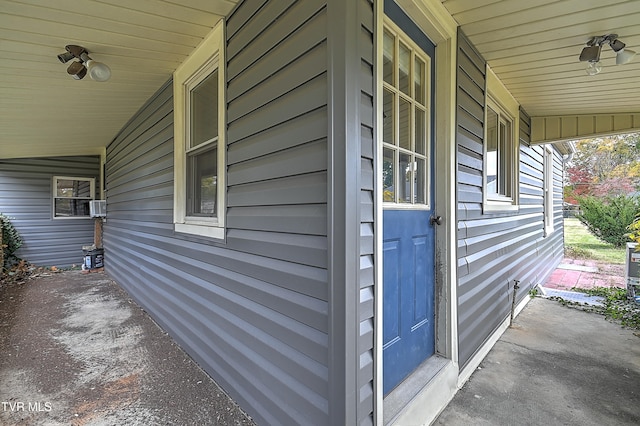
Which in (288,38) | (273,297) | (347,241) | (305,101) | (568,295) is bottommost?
(568,295)

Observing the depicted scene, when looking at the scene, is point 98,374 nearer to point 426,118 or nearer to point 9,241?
point 426,118

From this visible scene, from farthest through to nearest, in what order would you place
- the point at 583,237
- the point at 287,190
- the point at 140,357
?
1. the point at 583,237
2. the point at 140,357
3. the point at 287,190

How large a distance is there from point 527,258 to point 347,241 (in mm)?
4063

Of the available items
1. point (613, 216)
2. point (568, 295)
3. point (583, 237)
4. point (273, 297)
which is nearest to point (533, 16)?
point (273, 297)

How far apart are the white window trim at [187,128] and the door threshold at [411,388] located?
1.45 metres

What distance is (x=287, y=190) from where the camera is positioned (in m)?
1.57

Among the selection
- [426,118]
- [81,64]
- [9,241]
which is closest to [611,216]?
[426,118]

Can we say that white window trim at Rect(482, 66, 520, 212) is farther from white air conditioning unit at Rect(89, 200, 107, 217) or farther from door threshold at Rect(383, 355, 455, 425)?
white air conditioning unit at Rect(89, 200, 107, 217)

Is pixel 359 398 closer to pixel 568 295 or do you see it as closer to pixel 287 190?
pixel 287 190

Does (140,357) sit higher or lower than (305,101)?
lower

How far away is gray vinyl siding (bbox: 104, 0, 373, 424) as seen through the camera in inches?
54.2

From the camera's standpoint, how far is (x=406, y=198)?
196cm

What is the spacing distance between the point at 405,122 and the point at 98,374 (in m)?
2.82

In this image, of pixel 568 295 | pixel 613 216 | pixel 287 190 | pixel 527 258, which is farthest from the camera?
pixel 613 216
